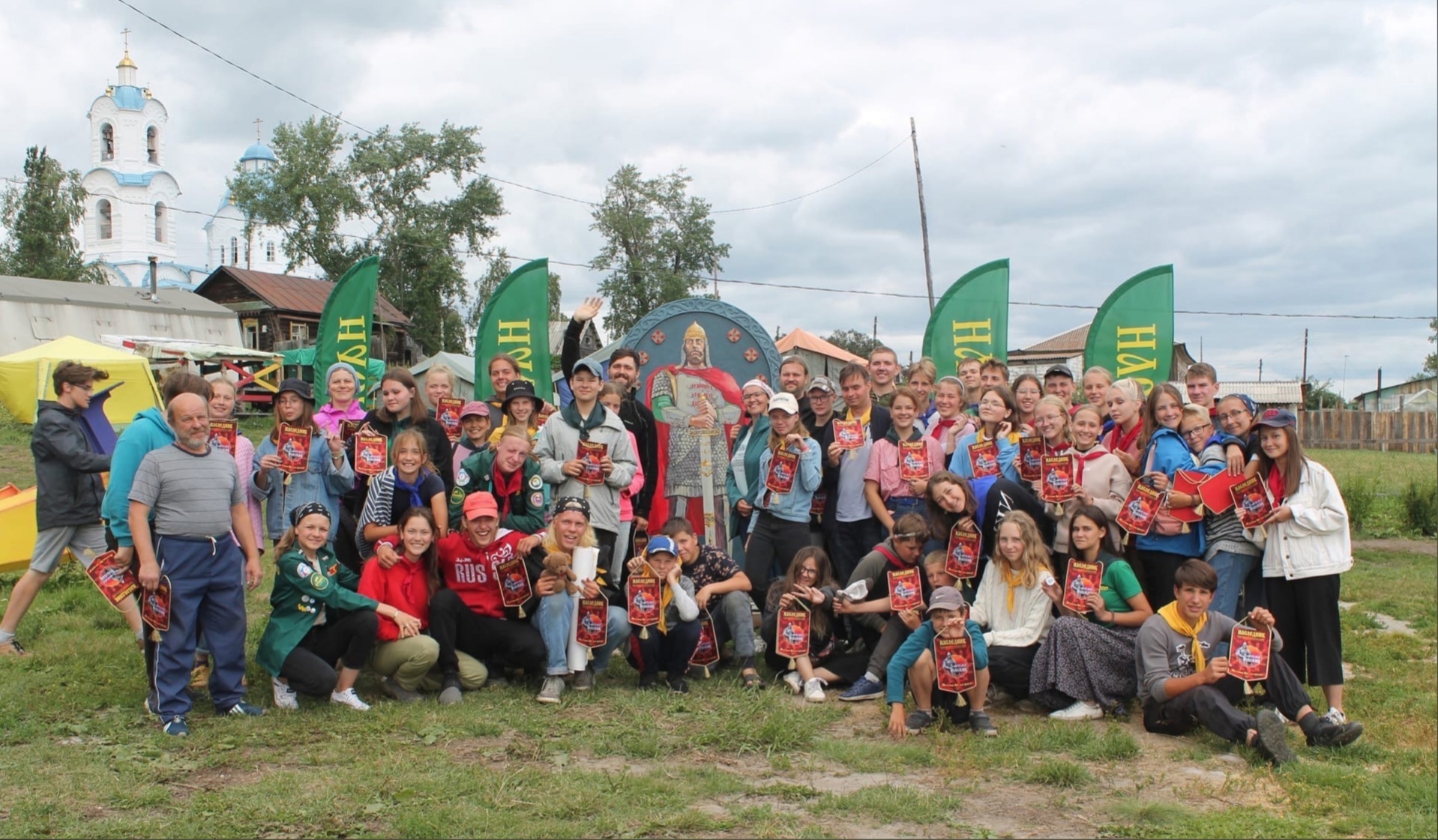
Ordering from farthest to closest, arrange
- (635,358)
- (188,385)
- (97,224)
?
1. (97,224)
2. (635,358)
3. (188,385)

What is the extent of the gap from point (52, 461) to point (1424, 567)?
1288cm

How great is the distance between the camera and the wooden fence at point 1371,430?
109 feet

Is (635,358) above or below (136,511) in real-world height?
above

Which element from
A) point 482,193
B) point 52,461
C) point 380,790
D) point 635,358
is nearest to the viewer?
point 380,790

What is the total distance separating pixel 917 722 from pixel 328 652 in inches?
129

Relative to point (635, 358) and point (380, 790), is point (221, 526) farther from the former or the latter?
point (635, 358)

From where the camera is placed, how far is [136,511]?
212 inches

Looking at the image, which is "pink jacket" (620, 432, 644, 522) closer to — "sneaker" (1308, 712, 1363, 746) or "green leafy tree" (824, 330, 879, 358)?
"sneaker" (1308, 712, 1363, 746)

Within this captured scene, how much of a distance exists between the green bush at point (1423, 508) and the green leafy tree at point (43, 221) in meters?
42.0

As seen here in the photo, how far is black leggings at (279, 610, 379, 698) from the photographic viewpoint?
19.1ft

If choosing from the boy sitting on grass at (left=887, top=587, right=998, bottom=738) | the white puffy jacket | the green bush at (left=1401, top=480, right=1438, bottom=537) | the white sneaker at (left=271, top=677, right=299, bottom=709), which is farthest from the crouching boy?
the green bush at (left=1401, top=480, right=1438, bottom=537)

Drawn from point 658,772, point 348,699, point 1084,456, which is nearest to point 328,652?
point 348,699

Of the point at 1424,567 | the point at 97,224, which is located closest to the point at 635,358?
the point at 1424,567

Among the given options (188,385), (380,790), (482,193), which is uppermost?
(482,193)
